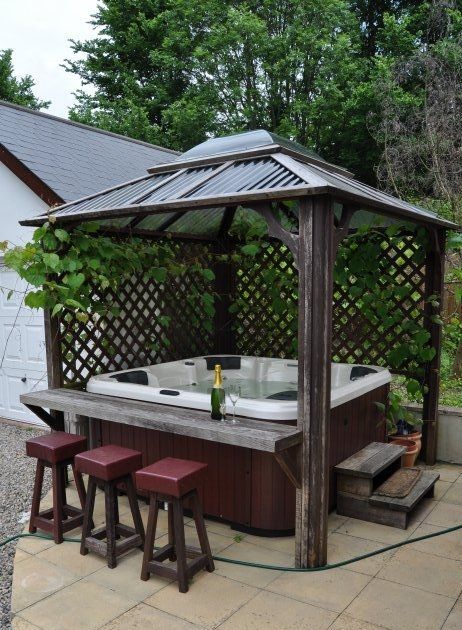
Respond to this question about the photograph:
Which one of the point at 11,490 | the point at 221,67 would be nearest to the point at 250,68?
the point at 221,67

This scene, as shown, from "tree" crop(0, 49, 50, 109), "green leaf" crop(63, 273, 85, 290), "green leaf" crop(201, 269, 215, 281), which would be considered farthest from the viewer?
"tree" crop(0, 49, 50, 109)

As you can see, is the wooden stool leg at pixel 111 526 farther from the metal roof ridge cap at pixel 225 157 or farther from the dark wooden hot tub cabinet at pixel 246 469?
the metal roof ridge cap at pixel 225 157

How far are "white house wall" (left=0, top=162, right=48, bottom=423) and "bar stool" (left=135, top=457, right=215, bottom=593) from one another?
327 cm

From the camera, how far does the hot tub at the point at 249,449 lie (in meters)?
3.10

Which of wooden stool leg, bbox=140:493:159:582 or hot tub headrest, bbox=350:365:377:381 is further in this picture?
hot tub headrest, bbox=350:365:377:381

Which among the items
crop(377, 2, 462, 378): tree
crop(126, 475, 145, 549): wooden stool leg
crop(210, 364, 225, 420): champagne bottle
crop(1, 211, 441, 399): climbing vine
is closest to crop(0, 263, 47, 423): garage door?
crop(1, 211, 441, 399): climbing vine

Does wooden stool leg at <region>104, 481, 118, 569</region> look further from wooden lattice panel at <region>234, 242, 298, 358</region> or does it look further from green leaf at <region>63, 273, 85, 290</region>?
wooden lattice panel at <region>234, 242, 298, 358</region>

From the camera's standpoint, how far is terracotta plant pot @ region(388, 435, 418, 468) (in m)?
4.17

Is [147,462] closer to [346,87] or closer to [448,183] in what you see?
[448,183]

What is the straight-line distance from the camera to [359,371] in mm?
4270

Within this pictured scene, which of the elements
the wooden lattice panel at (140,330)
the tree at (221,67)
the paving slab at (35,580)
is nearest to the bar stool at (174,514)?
the paving slab at (35,580)

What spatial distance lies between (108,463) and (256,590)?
0.97 meters

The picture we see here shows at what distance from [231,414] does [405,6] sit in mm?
14715

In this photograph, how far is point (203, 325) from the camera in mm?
5328
